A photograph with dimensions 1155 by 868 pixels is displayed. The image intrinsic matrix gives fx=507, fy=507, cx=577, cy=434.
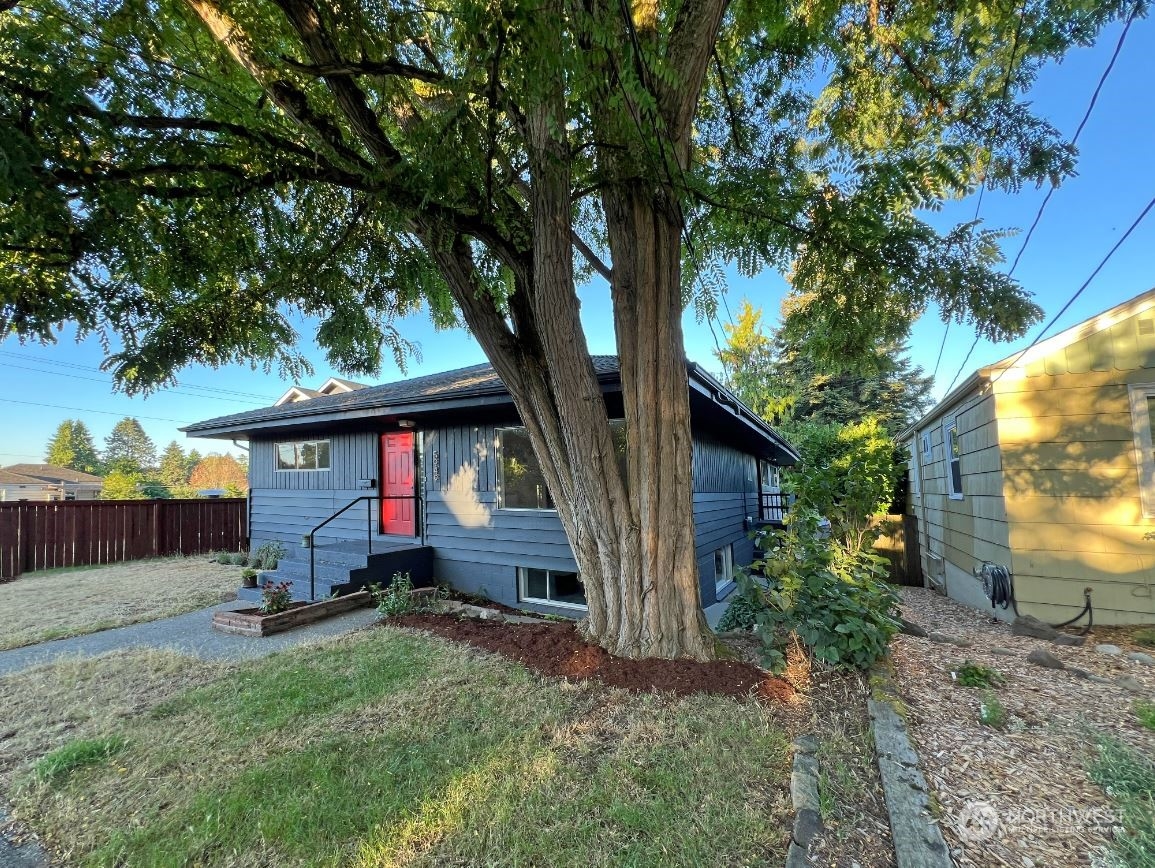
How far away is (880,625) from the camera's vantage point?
3.54m

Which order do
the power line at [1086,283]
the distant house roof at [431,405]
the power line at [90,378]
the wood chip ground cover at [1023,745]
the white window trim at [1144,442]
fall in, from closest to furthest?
the wood chip ground cover at [1023,745]
the power line at [1086,283]
the white window trim at [1144,442]
the distant house roof at [431,405]
the power line at [90,378]

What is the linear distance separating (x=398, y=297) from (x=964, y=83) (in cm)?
577

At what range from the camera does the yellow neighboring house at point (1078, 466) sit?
15.5 feet

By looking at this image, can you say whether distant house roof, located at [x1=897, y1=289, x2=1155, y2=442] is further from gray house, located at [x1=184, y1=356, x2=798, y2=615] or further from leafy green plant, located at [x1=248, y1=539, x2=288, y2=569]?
leafy green plant, located at [x1=248, y1=539, x2=288, y2=569]

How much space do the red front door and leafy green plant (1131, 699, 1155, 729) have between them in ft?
26.0

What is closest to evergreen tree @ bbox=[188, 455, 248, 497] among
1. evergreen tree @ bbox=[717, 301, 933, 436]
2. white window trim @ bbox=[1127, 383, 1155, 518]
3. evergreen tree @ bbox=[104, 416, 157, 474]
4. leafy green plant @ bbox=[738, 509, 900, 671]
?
evergreen tree @ bbox=[104, 416, 157, 474]

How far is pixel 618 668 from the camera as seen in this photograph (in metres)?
3.73

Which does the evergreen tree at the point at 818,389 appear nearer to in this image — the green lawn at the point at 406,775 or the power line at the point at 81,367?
the green lawn at the point at 406,775

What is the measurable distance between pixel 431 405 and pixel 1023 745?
643 centimetres

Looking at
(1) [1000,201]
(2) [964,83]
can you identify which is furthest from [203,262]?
(1) [1000,201]

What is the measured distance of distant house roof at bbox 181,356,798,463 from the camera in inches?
245

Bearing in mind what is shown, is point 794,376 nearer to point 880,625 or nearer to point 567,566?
point 567,566

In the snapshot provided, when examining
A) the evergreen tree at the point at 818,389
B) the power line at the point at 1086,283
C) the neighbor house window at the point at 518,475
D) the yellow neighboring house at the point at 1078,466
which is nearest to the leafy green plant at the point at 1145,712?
the yellow neighboring house at the point at 1078,466

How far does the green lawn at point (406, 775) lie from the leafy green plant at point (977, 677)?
1.51m
